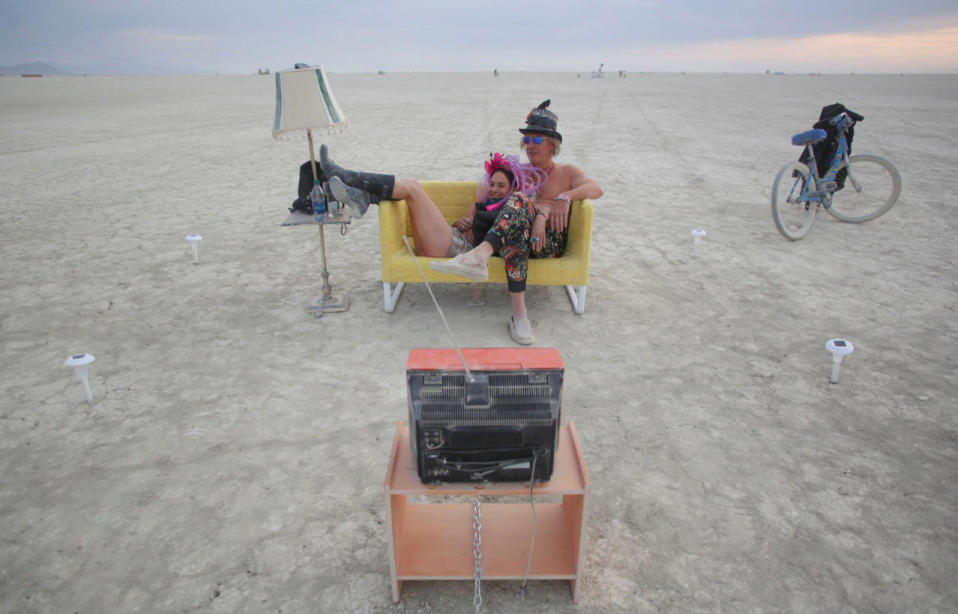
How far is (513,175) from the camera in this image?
406 cm

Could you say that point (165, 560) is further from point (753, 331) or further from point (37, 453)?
point (753, 331)

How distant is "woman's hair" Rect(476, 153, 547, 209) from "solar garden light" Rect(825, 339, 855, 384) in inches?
82.5

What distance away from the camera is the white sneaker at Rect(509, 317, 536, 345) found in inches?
149

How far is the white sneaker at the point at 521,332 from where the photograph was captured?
12.4ft

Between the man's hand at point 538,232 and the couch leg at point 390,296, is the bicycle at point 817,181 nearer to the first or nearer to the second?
the man's hand at point 538,232

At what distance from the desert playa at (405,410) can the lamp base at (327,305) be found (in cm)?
11

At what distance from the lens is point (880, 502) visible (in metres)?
2.46

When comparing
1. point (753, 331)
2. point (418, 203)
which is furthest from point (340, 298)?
point (753, 331)

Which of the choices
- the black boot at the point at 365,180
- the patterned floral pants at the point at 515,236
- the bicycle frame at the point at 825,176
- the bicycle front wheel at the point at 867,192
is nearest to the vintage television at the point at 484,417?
the patterned floral pants at the point at 515,236

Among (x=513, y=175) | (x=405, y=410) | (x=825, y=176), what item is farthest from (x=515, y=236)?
(x=825, y=176)

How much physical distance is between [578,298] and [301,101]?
A: 235 cm

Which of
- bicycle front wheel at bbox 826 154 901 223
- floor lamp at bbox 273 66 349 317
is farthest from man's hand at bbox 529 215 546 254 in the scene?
bicycle front wheel at bbox 826 154 901 223

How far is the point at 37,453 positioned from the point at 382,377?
1.72 meters

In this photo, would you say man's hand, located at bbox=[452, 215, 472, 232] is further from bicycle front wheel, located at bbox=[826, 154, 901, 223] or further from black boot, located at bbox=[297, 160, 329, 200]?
bicycle front wheel, located at bbox=[826, 154, 901, 223]
